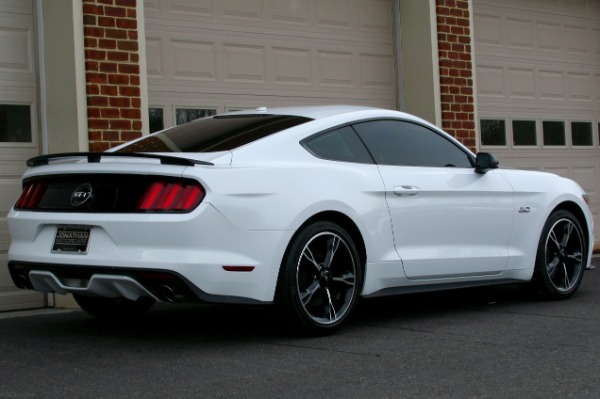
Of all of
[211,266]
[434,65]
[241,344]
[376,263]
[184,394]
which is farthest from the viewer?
[434,65]

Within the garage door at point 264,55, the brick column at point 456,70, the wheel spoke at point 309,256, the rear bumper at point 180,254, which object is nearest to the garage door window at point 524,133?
the brick column at point 456,70

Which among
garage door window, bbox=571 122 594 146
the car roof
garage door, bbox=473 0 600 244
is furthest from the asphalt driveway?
garage door window, bbox=571 122 594 146

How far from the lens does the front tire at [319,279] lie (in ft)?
19.3

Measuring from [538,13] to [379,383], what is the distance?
29.0ft

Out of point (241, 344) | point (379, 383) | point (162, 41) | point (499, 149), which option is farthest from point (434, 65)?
point (379, 383)

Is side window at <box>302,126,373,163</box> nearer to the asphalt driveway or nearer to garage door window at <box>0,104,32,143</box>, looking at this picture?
the asphalt driveway

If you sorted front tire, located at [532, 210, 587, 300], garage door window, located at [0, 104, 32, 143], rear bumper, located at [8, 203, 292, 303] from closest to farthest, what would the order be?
rear bumper, located at [8, 203, 292, 303]
front tire, located at [532, 210, 587, 300]
garage door window, located at [0, 104, 32, 143]

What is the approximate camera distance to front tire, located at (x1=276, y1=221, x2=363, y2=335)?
5883 mm

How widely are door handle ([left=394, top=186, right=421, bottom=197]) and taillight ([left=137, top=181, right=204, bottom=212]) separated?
5.19 feet

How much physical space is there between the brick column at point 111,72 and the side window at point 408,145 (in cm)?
239

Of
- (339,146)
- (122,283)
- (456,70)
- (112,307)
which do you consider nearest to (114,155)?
(122,283)

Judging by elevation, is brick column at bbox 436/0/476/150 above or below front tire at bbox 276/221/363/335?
above

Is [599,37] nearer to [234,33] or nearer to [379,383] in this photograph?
[234,33]

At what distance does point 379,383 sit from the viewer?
4852 millimetres
